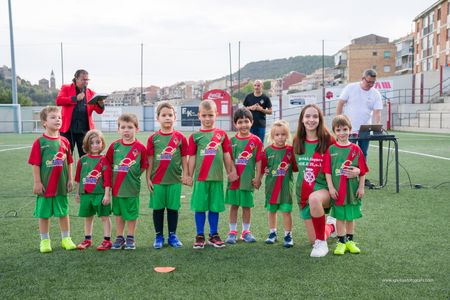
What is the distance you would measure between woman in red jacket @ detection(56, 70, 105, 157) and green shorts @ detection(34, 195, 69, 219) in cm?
238

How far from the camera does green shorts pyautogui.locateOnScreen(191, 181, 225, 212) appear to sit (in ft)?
14.6

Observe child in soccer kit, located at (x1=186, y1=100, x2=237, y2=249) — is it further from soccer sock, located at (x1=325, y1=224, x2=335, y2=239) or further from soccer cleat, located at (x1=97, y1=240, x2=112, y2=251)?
soccer sock, located at (x1=325, y1=224, x2=335, y2=239)

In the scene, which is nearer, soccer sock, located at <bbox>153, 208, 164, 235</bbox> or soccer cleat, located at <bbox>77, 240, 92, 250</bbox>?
soccer cleat, located at <bbox>77, 240, 92, 250</bbox>

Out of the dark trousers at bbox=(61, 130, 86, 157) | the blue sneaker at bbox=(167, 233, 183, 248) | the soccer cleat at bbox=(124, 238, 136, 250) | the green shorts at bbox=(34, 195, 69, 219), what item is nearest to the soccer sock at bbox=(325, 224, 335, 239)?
the blue sneaker at bbox=(167, 233, 183, 248)

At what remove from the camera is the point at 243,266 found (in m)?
3.68

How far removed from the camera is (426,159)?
37.1 feet

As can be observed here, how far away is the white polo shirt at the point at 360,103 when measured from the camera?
7.45m

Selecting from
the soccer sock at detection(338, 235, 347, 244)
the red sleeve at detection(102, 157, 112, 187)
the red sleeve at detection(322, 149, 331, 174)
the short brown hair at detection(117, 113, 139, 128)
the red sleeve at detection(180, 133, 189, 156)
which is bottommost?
the soccer sock at detection(338, 235, 347, 244)

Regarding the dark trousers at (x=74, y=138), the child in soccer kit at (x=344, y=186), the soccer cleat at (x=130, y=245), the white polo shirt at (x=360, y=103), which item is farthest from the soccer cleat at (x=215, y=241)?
the white polo shirt at (x=360, y=103)

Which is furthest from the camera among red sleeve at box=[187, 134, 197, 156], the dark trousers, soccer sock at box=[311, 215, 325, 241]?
the dark trousers

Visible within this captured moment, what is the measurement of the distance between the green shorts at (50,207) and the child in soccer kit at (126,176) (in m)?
0.47

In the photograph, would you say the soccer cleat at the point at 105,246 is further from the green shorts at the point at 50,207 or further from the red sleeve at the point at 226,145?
the red sleeve at the point at 226,145

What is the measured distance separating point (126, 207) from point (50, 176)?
29.1 inches

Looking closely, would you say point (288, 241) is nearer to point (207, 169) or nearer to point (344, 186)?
point (344, 186)
